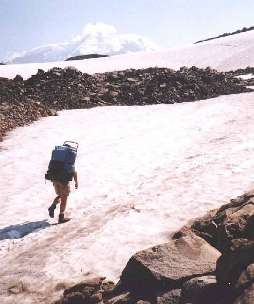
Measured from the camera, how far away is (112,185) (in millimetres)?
16234

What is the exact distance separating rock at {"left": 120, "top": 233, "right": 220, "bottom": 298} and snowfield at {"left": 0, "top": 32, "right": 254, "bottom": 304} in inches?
54.0

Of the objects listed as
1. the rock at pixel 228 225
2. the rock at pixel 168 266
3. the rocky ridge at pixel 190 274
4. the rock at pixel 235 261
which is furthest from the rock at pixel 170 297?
the rock at pixel 228 225

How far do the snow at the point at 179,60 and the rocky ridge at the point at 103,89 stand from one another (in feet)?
37.7

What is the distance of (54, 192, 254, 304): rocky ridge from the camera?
664 cm

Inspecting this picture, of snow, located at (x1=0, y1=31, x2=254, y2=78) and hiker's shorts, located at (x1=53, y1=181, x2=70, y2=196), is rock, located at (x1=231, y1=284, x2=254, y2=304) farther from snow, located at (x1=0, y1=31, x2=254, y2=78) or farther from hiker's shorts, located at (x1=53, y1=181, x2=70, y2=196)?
snow, located at (x1=0, y1=31, x2=254, y2=78)

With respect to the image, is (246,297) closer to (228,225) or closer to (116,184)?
(228,225)

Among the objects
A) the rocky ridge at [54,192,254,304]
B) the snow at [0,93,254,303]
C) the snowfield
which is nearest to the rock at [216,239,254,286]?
the rocky ridge at [54,192,254,304]

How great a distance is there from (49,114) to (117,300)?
77.4ft

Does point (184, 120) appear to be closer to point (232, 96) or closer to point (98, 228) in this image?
point (232, 96)

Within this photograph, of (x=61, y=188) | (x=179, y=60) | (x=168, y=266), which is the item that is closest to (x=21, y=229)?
(x=61, y=188)

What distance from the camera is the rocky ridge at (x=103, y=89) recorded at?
107 feet

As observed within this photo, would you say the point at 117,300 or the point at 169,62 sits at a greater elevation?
the point at 169,62

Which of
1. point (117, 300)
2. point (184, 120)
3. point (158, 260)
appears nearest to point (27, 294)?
point (117, 300)

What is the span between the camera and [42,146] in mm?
22578
